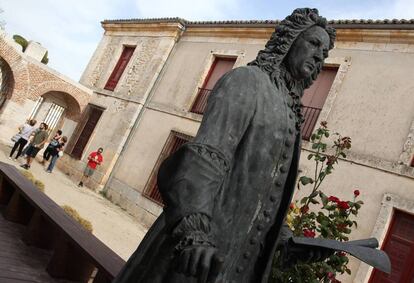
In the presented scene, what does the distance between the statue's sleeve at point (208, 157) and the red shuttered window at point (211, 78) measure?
35.3 ft

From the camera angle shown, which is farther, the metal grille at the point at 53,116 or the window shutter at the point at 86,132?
the metal grille at the point at 53,116

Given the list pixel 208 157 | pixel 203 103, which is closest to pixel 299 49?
pixel 208 157

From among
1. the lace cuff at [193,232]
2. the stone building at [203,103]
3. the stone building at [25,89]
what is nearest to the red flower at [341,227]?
the lace cuff at [193,232]

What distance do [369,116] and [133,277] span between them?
8.18 m

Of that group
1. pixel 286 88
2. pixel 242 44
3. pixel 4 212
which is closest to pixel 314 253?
pixel 286 88

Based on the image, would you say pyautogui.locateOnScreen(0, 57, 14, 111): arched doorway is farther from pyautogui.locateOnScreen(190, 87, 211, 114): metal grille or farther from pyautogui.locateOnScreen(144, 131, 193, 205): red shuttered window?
pyautogui.locateOnScreen(190, 87, 211, 114): metal grille

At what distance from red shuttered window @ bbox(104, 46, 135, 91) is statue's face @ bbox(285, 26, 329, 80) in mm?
14603

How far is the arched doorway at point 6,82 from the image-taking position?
15.3 m

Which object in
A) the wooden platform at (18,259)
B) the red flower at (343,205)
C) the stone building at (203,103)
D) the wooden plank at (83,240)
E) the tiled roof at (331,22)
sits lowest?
the wooden platform at (18,259)

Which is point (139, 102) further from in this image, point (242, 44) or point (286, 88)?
point (286, 88)

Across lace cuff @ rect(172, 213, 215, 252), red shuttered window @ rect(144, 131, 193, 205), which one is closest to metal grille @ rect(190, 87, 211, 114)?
red shuttered window @ rect(144, 131, 193, 205)

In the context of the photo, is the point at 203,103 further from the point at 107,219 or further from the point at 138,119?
the point at 107,219

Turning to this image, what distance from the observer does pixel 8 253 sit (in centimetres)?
370

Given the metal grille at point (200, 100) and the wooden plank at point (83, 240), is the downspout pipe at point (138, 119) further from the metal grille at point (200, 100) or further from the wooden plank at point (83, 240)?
the wooden plank at point (83, 240)
